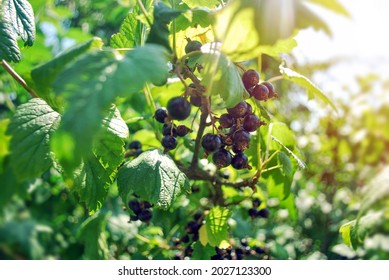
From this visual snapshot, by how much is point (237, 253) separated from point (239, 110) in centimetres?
87

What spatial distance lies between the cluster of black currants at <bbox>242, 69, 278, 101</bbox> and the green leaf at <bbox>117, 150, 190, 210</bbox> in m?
0.35

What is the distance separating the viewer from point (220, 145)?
1.34 metres

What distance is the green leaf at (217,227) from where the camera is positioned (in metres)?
1.64

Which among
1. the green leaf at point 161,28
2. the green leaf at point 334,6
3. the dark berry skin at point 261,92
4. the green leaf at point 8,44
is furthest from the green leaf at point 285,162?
the green leaf at point 8,44

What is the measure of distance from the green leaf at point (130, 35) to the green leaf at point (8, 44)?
0.30m

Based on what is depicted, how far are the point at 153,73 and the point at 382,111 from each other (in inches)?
144

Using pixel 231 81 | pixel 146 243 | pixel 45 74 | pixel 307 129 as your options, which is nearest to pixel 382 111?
pixel 307 129

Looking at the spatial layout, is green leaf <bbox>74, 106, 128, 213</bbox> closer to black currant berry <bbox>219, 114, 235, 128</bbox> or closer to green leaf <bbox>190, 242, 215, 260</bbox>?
black currant berry <bbox>219, 114, 235, 128</bbox>

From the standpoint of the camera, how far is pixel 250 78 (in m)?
1.33

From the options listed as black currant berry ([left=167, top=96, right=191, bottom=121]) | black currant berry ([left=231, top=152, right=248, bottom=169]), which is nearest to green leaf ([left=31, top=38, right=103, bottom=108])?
black currant berry ([left=167, top=96, right=191, bottom=121])

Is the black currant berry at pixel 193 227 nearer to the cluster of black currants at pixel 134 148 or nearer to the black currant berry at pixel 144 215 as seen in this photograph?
the black currant berry at pixel 144 215

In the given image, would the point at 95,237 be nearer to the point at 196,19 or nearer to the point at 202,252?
the point at 202,252

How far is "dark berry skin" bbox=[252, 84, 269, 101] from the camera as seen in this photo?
4.30ft

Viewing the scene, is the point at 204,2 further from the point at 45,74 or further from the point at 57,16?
the point at 57,16
